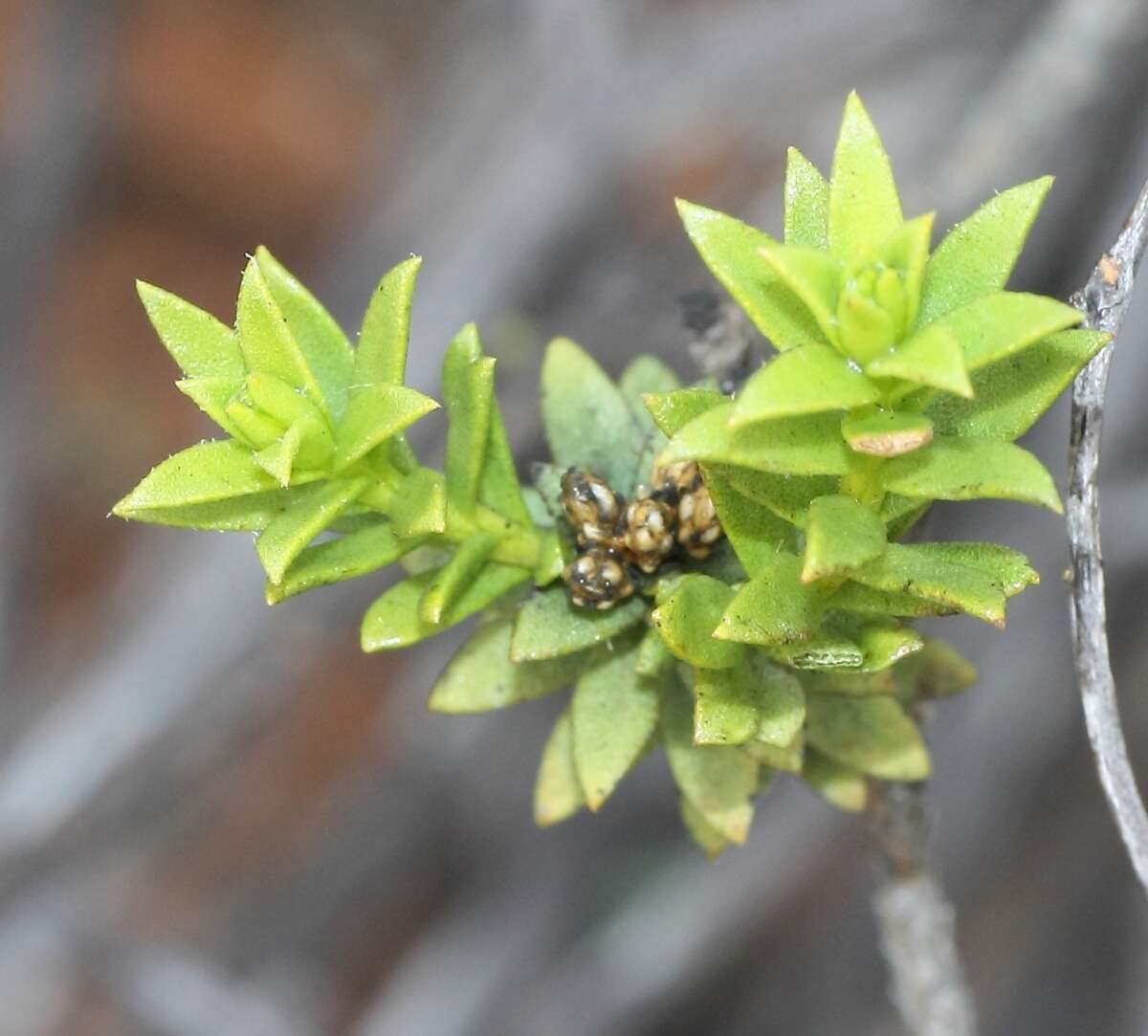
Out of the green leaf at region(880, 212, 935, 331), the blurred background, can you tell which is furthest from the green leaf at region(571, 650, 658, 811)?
the blurred background

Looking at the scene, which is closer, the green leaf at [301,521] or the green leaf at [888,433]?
the green leaf at [888,433]

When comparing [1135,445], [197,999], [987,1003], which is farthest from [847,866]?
[197,999]

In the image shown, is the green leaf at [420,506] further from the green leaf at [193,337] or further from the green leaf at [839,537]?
the green leaf at [839,537]

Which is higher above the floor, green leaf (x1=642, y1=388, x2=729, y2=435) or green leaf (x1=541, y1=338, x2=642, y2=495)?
green leaf (x1=642, y1=388, x2=729, y2=435)

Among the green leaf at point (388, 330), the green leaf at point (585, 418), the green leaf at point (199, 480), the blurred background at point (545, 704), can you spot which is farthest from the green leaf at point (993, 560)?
the blurred background at point (545, 704)

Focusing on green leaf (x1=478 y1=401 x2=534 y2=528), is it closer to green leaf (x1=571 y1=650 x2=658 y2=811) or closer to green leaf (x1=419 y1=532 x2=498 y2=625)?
green leaf (x1=419 y1=532 x2=498 y2=625)

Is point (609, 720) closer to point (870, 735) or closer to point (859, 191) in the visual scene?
point (870, 735)

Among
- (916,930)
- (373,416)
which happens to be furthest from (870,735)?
(373,416)
